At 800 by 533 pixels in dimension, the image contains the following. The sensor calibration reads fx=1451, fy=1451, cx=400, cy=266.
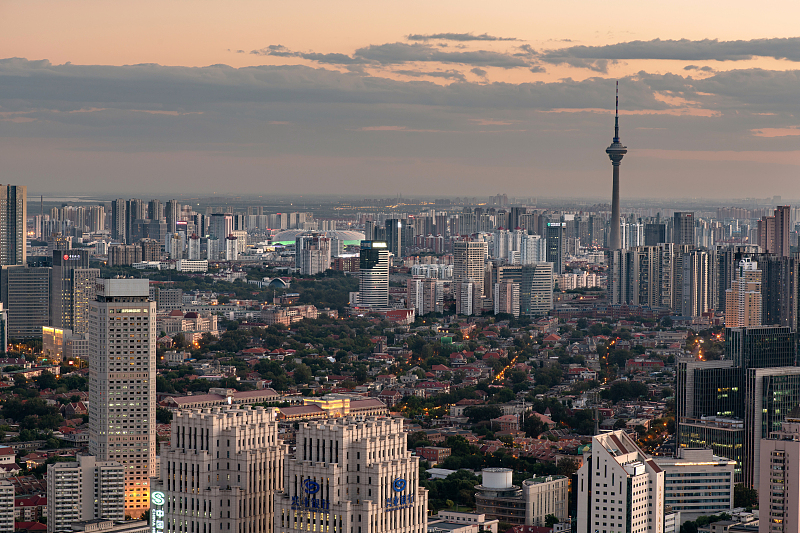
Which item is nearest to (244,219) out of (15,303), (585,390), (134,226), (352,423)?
(134,226)

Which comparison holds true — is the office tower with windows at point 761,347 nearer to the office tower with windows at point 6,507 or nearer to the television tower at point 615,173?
the office tower with windows at point 6,507

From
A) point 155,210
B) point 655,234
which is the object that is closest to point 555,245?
point 655,234

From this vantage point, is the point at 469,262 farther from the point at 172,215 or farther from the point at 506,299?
the point at 172,215

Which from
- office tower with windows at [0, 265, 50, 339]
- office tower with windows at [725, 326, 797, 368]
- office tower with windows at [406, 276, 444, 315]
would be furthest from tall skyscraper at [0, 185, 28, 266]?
office tower with windows at [725, 326, 797, 368]

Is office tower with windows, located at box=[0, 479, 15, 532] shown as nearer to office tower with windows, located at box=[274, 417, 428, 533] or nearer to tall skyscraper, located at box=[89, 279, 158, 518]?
tall skyscraper, located at box=[89, 279, 158, 518]

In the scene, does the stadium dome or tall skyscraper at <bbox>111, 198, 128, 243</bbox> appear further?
A: the stadium dome

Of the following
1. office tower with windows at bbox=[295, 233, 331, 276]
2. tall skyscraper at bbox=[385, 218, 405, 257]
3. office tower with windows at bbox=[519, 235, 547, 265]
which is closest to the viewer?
office tower with windows at bbox=[295, 233, 331, 276]
